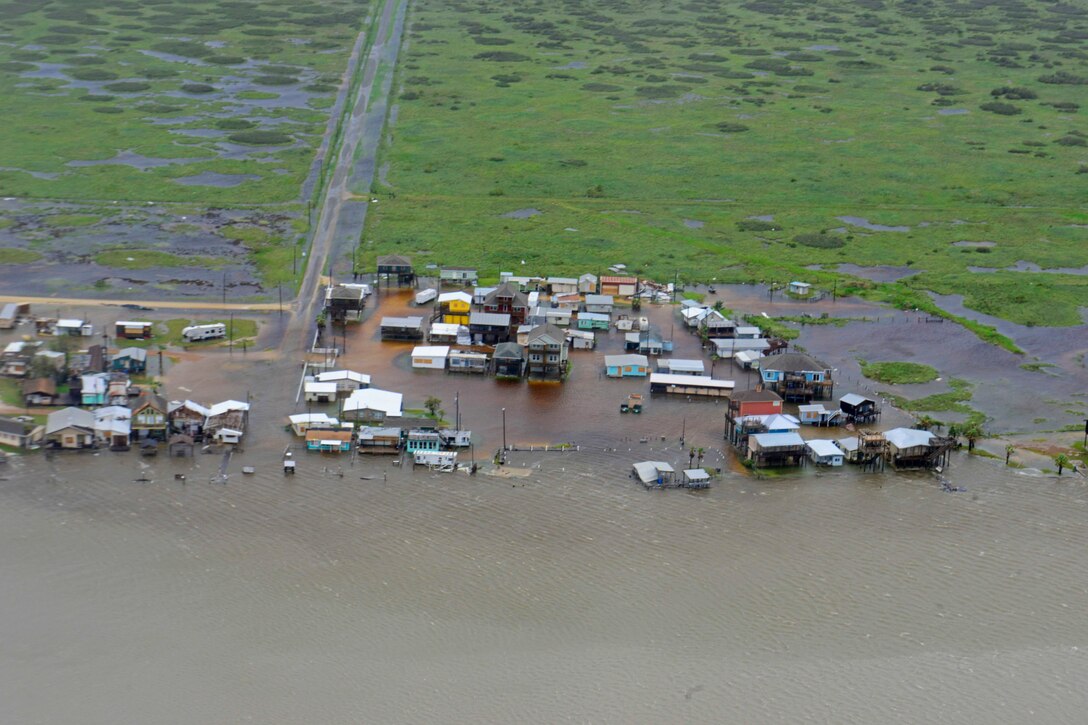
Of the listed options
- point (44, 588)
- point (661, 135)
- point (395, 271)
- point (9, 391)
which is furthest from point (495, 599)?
point (661, 135)

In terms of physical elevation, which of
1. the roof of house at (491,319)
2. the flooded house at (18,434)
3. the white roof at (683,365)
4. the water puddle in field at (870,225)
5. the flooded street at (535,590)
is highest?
the roof of house at (491,319)

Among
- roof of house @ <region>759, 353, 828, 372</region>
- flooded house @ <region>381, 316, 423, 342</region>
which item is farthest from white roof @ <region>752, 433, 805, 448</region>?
flooded house @ <region>381, 316, 423, 342</region>

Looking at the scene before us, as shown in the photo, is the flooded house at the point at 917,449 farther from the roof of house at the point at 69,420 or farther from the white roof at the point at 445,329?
the roof of house at the point at 69,420

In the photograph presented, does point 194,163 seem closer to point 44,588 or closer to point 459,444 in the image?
point 459,444

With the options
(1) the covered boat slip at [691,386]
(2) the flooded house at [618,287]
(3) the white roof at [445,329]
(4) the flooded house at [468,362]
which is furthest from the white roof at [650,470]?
(2) the flooded house at [618,287]

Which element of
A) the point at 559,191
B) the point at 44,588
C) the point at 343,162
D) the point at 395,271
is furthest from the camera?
the point at 343,162

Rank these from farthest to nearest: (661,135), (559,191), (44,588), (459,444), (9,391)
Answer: (661,135), (559,191), (9,391), (459,444), (44,588)

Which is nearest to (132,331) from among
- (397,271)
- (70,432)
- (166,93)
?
(70,432)
